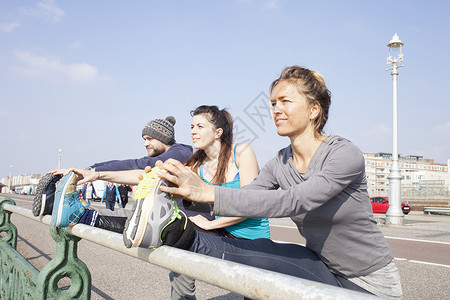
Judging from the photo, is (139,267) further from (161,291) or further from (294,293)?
(294,293)

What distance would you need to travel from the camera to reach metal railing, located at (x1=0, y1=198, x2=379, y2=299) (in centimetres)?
87

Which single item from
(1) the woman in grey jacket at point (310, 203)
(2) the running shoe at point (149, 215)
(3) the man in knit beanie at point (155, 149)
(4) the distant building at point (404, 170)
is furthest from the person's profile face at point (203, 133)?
(4) the distant building at point (404, 170)

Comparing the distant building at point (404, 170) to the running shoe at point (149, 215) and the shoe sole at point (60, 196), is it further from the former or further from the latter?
the running shoe at point (149, 215)

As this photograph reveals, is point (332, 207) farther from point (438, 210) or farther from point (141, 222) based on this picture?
point (438, 210)

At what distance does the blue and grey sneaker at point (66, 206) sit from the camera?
7.14 ft

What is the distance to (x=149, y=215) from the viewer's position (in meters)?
1.50

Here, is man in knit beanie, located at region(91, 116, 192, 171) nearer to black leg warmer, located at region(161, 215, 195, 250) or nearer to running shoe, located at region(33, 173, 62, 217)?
running shoe, located at region(33, 173, 62, 217)

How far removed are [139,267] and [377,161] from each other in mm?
118165

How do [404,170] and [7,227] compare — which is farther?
[404,170]

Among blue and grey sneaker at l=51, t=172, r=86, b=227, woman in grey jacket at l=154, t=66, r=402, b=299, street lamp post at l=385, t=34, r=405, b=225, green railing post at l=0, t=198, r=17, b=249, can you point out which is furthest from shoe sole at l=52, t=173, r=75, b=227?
street lamp post at l=385, t=34, r=405, b=225

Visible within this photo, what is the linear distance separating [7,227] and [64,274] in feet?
7.15

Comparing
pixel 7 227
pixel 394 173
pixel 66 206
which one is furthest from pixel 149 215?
pixel 394 173

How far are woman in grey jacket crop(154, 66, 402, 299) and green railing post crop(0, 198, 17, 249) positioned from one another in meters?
2.99

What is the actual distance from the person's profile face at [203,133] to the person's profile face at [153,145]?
2.87 feet
